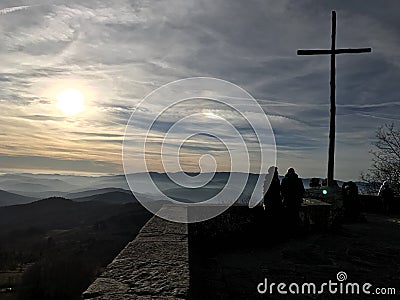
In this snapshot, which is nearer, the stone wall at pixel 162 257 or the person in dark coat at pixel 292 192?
the stone wall at pixel 162 257

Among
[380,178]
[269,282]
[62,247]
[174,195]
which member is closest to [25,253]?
[62,247]

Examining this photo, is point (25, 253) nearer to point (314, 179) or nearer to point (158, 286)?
point (314, 179)

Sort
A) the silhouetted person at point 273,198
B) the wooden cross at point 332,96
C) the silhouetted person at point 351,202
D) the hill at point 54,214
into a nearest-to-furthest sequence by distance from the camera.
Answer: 1. the silhouetted person at point 273,198
2. the silhouetted person at point 351,202
3. the wooden cross at point 332,96
4. the hill at point 54,214

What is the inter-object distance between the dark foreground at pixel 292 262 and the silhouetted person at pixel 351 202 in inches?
77.3

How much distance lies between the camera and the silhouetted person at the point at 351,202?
397 inches

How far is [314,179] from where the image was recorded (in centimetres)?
1395

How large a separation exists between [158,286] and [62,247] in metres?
55.9

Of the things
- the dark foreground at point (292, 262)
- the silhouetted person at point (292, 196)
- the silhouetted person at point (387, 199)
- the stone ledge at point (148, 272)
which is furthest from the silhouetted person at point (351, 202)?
the stone ledge at point (148, 272)

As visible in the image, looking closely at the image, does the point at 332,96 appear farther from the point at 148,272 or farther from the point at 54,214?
the point at 54,214

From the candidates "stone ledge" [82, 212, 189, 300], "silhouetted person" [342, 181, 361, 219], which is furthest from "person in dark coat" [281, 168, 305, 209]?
"silhouetted person" [342, 181, 361, 219]

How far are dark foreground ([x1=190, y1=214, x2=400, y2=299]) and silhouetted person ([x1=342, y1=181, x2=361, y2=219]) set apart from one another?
77.3 inches

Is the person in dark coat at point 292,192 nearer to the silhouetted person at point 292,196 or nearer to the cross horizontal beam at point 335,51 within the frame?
the silhouetted person at point 292,196

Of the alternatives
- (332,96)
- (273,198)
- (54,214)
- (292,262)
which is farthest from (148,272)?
(54,214)

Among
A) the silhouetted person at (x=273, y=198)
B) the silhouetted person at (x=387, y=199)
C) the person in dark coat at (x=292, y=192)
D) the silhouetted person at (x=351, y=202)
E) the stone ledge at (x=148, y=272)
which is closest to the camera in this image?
the stone ledge at (x=148, y=272)
